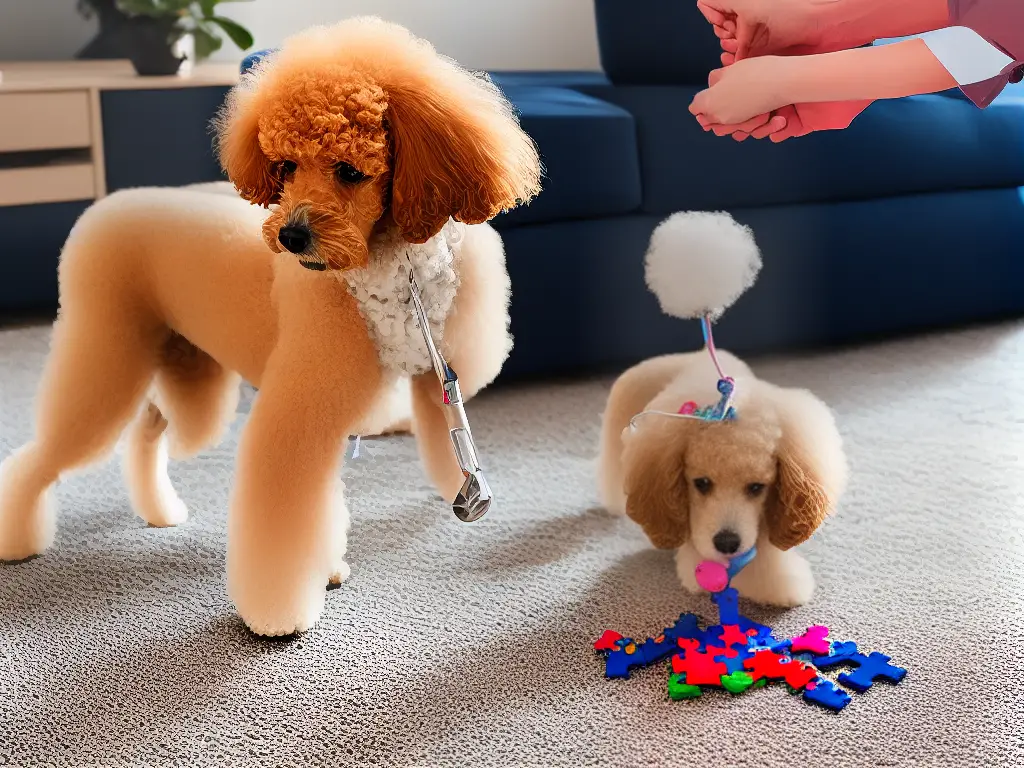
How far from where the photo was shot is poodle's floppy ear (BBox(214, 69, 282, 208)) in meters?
1.14

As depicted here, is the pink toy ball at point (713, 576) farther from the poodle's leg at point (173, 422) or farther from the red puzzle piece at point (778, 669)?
the poodle's leg at point (173, 422)

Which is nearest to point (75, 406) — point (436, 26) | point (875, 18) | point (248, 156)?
point (248, 156)

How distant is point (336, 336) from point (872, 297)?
4.89 feet

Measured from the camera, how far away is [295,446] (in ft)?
4.03

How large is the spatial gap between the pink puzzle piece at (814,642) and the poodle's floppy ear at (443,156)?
0.62 m

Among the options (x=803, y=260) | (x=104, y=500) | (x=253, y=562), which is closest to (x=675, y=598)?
(x=253, y=562)

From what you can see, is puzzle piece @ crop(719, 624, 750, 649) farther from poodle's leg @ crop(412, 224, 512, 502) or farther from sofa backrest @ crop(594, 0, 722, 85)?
sofa backrest @ crop(594, 0, 722, 85)

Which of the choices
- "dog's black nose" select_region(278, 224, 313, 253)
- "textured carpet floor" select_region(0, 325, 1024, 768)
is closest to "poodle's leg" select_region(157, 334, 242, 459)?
"textured carpet floor" select_region(0, 325, 1024, 768)

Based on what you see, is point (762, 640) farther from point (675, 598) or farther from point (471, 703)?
point (471, 703)

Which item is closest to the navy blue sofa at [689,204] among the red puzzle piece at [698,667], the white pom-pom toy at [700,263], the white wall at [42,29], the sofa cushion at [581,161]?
the sofa cushion at [581,161]

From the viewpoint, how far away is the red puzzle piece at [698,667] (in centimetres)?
120

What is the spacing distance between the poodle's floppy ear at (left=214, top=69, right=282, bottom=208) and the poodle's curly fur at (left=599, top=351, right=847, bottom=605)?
1.81ft

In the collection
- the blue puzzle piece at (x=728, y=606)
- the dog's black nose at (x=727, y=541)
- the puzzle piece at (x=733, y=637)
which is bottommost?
the puzzle piece at (x=733, y=637)

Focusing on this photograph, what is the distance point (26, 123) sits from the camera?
2.41 metres
